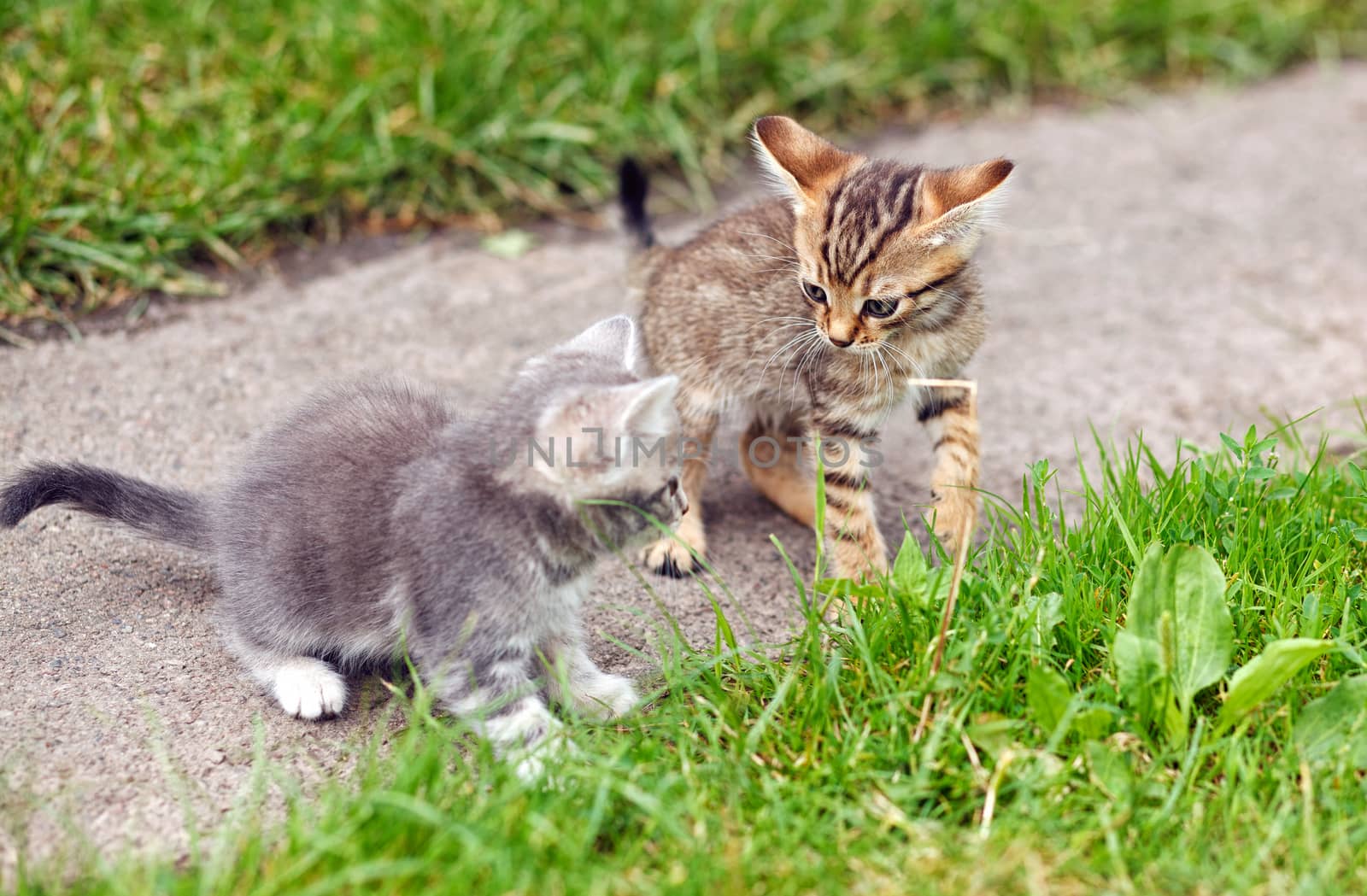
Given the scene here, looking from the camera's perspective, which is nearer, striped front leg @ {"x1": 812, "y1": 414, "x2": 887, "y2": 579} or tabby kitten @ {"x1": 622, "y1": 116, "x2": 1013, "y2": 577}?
tabby kitten @ {"x1": 622, "y1": 116, "x2": 1013, "y2": 577}

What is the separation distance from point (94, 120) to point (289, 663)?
2.91 m

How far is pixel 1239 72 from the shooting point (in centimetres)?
693

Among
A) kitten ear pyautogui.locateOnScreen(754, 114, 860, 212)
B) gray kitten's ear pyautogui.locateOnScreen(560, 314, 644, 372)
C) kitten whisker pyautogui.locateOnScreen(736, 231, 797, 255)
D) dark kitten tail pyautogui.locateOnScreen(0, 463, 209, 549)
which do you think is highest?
kitten ear pyautogui.locateOnScreen(754, 114, 860, 212)

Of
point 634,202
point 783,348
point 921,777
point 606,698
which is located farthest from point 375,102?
point 921,777

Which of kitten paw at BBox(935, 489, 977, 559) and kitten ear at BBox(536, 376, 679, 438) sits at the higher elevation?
kitten ear at BBox(536, 376, 679, 438)

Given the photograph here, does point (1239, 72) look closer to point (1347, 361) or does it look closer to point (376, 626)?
point (1347, 361)

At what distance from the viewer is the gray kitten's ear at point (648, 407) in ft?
8.43

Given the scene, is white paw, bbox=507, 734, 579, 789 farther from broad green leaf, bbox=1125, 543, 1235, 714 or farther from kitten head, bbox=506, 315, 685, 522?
broad green leaf, bbox=1125, 543, 1235, 714

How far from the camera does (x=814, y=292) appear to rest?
11.2ft

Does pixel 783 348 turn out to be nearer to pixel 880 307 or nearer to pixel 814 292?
pixel 814 292

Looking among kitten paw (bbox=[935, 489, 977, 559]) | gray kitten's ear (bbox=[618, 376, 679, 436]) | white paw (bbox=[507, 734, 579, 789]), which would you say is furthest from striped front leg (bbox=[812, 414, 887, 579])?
white paw (bbox=[507, 734, 579, 789])

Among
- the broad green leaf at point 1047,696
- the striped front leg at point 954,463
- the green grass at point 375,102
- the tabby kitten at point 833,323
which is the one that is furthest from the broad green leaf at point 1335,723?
the green grass at point 375,102

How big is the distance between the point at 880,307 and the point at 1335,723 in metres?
1.48

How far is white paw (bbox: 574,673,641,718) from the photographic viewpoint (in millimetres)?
2889
